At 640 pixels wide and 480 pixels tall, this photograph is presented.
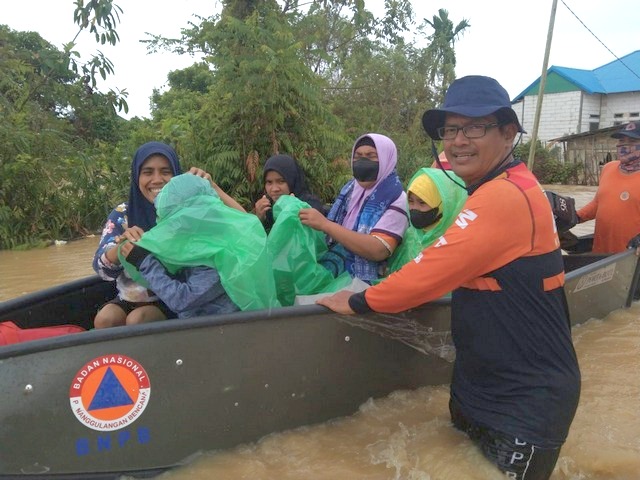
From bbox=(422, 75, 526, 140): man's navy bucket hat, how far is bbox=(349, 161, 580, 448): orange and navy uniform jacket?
20 cm

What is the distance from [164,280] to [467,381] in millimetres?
1324

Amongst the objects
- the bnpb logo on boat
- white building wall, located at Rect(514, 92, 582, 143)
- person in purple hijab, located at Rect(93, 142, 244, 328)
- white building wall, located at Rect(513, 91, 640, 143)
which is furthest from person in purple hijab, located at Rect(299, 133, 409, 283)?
white building wall, located at Rect(514, 92, 582, 143)

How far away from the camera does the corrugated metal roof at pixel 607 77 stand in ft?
81.8

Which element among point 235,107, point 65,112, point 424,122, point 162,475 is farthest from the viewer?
point 65,112

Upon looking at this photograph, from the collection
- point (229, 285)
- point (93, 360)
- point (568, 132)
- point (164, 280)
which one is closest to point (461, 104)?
point (229, 285)

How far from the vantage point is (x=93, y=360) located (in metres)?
2.15

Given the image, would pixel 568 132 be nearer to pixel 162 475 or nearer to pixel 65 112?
pixel 65 112

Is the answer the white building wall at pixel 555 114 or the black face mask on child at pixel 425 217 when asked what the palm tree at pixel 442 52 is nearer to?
the white building wall at pixel 555 114

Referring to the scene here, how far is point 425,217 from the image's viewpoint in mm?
2816

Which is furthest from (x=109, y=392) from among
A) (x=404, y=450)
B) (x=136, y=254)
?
(x=404, y=450)

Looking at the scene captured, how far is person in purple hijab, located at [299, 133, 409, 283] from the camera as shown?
9.46ft

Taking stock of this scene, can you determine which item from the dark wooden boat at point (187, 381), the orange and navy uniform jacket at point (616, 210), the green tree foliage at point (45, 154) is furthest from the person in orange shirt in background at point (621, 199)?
the green tree foliage at point (45, 154)

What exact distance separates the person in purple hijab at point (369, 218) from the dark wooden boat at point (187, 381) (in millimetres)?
383

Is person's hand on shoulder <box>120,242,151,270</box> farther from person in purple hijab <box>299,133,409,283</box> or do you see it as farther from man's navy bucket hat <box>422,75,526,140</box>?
man's navy bucket hat <box>422,75,526,140</box>
